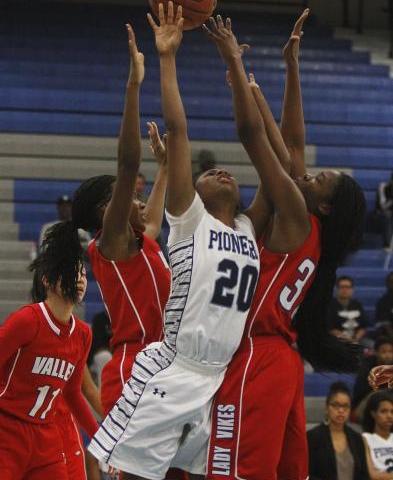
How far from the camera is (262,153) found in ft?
12.5

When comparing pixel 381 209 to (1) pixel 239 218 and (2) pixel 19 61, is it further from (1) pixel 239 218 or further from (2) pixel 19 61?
(1) pixel 239 218

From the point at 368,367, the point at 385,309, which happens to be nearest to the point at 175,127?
the point at 368,367

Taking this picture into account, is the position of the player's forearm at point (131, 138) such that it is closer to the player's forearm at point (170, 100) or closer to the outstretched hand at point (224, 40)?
the player's forearm at point (170, 100)

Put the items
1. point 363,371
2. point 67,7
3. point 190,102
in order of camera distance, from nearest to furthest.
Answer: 1. point 363,371
2. point 190,102
3. point 67,7

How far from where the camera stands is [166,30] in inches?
154

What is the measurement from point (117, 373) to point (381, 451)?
353 cm

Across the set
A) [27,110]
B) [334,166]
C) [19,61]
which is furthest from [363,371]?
[19,61]

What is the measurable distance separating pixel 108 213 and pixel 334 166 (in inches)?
349

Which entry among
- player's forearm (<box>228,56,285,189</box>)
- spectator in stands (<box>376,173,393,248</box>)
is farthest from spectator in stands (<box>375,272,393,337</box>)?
player's forearm (<box>228,56,285,189</box>)

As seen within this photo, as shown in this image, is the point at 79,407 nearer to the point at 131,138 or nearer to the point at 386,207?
the point at 131,138

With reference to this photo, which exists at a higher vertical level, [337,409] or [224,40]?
[224,40]

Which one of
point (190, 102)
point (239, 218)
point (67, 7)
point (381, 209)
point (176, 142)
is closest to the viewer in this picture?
point (176, 142)

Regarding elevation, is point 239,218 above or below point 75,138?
above

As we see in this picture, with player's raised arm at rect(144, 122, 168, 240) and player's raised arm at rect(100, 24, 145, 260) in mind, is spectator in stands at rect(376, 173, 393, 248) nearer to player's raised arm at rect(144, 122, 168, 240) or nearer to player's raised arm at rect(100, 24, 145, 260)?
player's raised arm at rect(144, 122, 168, 240)
